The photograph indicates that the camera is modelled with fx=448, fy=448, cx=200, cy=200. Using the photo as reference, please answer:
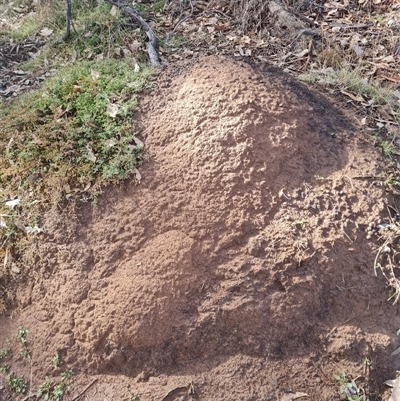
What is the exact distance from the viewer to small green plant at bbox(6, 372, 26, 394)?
2.53 metres

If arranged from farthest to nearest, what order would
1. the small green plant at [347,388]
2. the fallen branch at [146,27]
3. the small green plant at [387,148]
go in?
the fallen branch at [146,27]
the small green plant at [387,148]
the small green plant at [347,388]

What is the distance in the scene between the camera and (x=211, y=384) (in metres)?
2.39

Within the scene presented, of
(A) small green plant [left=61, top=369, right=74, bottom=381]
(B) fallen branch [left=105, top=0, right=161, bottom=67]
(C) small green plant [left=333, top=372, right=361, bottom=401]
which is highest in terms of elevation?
(B) fallen branch [left=105, top=0, right=161, bottom=67]

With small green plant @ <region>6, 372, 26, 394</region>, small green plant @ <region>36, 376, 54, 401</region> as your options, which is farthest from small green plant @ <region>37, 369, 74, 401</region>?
small green plant @ <region>6, 372, 26, 394</region>

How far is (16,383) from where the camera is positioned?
2.54m

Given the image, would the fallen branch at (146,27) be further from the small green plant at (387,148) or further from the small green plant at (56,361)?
the small green plant at (56,361)

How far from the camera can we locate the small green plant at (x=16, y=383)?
2525 mm

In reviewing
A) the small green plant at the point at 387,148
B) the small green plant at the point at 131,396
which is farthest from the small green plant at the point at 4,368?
the small green plant at the point at 387,148

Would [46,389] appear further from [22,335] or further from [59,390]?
[22,335]

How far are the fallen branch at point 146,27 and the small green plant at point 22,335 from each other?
2.34 meters

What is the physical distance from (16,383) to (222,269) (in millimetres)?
1334

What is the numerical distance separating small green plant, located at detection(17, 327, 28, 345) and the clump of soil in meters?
0.04

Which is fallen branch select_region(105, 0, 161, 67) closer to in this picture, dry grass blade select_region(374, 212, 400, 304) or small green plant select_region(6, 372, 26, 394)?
dry grass blade select_region(374, 212, 400, 304)

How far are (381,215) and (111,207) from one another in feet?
5.42
